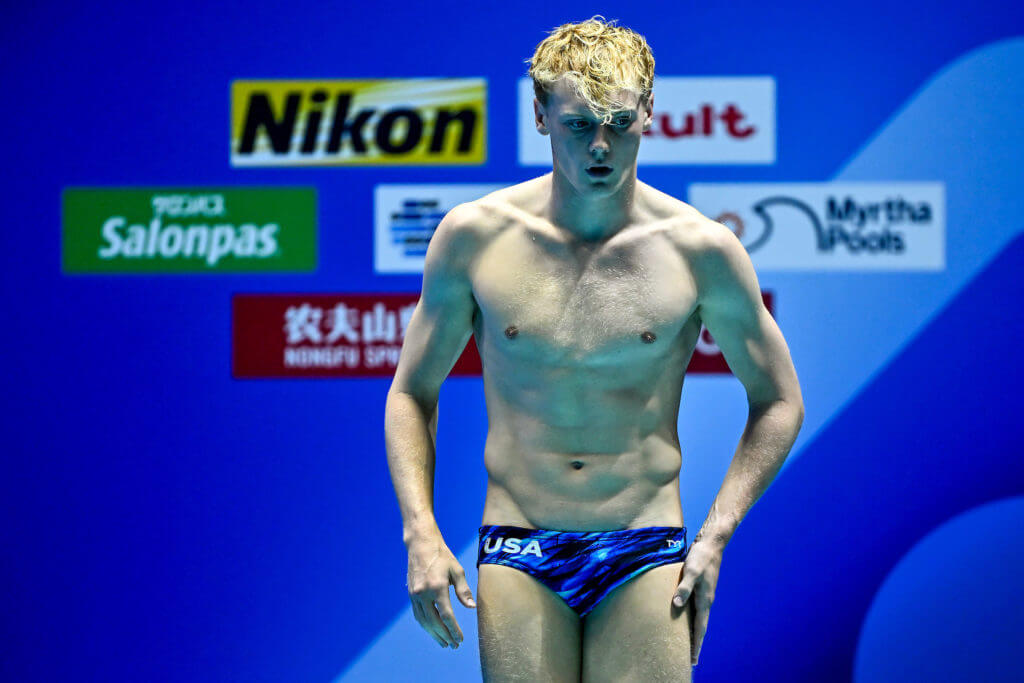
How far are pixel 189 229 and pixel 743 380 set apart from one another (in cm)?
259

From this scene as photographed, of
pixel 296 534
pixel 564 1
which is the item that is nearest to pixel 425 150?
pixel 564 1

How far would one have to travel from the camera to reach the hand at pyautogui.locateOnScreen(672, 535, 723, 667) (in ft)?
7.34

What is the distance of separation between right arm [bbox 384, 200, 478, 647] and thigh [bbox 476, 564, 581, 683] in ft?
0.25

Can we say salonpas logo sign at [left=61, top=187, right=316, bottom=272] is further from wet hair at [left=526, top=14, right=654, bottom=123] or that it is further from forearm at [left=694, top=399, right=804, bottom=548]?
forearm at [left=694, top=399, right=804, bottom=548]

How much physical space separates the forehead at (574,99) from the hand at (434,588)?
848 mm

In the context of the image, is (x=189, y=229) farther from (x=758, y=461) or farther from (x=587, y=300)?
(x=758, y=461)

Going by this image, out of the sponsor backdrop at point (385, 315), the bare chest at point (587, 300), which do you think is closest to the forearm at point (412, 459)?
the bare chest at point (587, 300)

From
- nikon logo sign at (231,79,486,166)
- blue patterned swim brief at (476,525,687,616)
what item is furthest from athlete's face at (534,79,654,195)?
nikon logo sign at (231,79,486,166)

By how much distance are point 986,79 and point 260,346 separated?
275cm

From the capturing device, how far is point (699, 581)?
2.25 meters

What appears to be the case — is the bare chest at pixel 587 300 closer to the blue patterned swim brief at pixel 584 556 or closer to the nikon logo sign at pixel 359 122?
the blue patterned swim brief at pixel 584 556

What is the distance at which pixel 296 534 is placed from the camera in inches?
169

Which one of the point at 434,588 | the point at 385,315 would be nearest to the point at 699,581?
the point at 434,588

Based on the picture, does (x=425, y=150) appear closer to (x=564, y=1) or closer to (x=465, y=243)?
(x=564, y=1)
